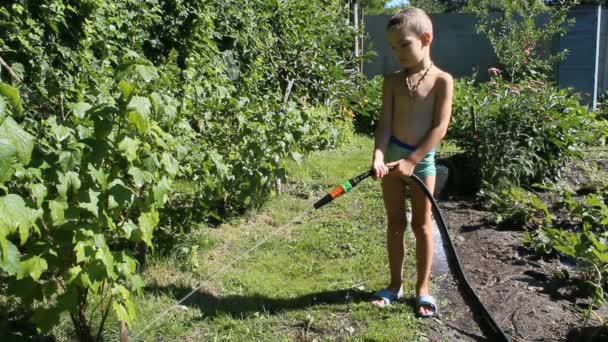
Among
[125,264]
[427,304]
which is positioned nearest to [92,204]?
[125,264]

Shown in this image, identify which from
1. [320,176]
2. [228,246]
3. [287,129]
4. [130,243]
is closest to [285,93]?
[320,176]

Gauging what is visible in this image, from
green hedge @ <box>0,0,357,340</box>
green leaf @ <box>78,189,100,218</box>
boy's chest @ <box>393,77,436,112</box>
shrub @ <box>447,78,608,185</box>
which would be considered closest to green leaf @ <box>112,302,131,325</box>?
green hedge @ <box>0,0,357,340</box>

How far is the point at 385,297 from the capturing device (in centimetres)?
343

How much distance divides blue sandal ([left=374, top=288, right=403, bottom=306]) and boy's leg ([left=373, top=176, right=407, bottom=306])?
21 mm

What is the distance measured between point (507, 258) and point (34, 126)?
9.58 ft

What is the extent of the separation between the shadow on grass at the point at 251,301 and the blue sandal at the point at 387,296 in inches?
2.8

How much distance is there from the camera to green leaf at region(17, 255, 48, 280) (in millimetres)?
2215

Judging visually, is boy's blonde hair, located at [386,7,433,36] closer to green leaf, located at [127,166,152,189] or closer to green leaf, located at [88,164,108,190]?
green leaf, located at [127,166,152,189]

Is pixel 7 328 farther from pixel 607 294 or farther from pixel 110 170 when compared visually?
pixel 607 294

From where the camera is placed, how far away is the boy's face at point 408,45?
298cm

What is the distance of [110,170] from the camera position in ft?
8.16

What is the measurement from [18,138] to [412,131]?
194cm

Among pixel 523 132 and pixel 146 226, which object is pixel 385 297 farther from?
pixel 523 132

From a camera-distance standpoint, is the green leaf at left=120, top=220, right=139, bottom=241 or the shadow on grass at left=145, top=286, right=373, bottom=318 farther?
the shadow on grass at left=145, top=286, right=373, bottom=318
